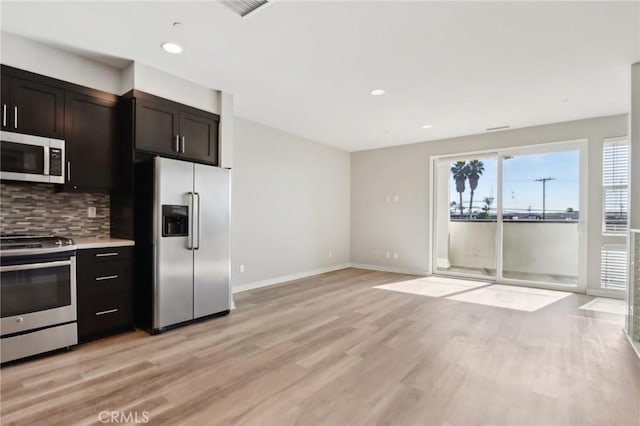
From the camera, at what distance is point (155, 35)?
2.72m

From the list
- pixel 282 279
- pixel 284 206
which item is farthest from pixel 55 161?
pixel 282 279

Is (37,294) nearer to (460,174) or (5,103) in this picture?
(5,103)

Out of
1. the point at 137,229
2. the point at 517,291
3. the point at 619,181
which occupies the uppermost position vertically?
the point at 619,181

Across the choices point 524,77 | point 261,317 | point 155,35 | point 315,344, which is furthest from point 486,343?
point 155,35

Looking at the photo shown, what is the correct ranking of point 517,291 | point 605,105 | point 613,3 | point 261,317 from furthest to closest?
point 517,291 → point 605,105 → point 261,317 → point 613,3

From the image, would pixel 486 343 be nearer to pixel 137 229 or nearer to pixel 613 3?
pixel 613 3

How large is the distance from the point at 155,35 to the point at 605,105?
5.53 m

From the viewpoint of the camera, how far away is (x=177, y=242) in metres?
3.32

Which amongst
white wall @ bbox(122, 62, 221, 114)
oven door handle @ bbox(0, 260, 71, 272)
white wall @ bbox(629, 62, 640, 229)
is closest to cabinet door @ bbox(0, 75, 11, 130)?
white wall @ bbox(122, 62, 221, 114)

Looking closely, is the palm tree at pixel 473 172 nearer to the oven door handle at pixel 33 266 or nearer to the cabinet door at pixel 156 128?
the cabinet door at pixel 156 128

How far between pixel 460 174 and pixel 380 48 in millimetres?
4027

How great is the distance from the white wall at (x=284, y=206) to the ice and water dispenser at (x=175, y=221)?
1409 mm

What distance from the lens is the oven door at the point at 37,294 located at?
2.47m

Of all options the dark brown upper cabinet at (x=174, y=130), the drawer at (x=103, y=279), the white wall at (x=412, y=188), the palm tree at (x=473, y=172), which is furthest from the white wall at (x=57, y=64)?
the palm tree at (x=473, y=172)
